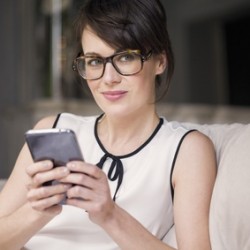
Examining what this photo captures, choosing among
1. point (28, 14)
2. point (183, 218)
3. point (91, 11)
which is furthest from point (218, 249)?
point (28, 14)

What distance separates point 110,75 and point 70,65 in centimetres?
311

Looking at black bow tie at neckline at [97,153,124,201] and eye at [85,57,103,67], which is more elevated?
eye at [85,57,103,67]

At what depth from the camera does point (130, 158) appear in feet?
4.37

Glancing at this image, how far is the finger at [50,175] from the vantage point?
38.4 inches

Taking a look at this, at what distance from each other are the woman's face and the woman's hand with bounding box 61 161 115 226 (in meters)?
0.29

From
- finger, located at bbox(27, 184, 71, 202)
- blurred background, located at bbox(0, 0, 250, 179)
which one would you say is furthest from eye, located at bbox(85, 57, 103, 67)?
blurred background, located at bbox(0, 0, 250, 179)

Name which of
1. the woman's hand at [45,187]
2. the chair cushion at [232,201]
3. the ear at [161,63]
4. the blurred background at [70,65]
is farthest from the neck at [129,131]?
the blurred background at [70,65]

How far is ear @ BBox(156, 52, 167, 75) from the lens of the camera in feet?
4.37

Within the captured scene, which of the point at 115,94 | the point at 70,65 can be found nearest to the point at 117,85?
the point at 115,94

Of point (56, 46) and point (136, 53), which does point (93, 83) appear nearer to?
point (136, 53)

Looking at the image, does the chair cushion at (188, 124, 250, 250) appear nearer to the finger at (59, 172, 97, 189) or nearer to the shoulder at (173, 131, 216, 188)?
the shoulder at (173, 131, 216, 188)

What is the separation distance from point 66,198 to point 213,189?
1.12 ft

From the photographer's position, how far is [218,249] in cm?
113

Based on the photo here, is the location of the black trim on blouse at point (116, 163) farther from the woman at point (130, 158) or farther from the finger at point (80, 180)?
the finger at point (80, 180)
